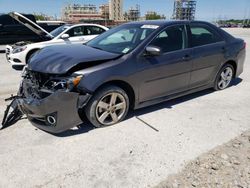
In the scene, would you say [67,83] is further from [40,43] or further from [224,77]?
[40,43]

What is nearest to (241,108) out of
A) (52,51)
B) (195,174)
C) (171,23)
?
(171,23)

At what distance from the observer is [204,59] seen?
4.77 m

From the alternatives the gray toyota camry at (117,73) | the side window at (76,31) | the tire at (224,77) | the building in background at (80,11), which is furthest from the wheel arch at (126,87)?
the building in background at (80,11)

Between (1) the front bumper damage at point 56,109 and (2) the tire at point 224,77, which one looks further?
(2) the tire at point 224,77

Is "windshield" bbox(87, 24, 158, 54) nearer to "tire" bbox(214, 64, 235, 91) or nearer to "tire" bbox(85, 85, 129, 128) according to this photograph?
"tire" bbox(85, 85, 129, 128)

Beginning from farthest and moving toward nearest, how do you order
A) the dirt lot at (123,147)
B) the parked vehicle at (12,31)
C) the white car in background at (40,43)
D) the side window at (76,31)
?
the parked vehicle at (12,31) < the side window at (76,31) < the white car in background at (40,43) < the dirt lot at (123,147)

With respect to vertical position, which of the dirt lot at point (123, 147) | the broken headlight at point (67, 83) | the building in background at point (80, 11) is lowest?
the dirt lot at point (123, 147)

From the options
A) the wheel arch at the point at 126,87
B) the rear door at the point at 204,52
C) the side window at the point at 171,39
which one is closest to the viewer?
the wheel arch at the point at 126,87

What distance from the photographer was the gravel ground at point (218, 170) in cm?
252

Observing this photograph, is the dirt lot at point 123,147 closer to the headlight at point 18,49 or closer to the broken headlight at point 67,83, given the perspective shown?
the broken headlight at point 67,83

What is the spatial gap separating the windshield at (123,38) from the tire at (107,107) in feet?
2.27

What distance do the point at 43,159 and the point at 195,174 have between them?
1751 mm

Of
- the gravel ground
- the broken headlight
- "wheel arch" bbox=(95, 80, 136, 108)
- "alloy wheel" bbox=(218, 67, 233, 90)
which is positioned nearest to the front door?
"wheel arch" bbox=(95, 80, 136, 108)

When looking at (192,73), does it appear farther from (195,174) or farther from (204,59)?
(195,174)
